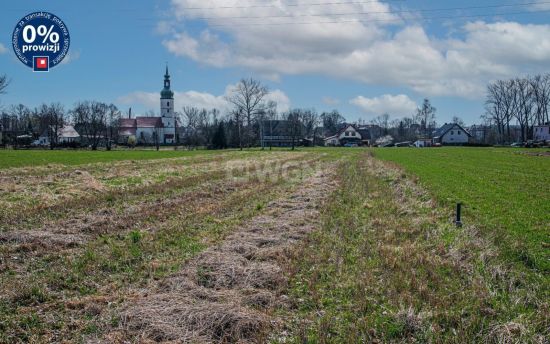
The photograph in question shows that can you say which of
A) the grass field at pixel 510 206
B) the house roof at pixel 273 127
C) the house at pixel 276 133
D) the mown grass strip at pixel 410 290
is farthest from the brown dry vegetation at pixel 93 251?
the house roof at pixel 273 127

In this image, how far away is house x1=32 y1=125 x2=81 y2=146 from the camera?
369ft

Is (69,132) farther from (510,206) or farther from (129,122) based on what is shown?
(510,206)

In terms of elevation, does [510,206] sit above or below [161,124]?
below

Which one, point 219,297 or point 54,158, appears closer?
point 219,297

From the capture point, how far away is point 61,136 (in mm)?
120625

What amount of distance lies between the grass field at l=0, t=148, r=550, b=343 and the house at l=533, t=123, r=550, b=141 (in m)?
118

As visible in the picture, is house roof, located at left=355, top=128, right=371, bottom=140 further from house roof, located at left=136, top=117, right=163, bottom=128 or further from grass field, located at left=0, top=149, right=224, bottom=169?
grass field, located at left=0, top=149, right=224, bottom=169

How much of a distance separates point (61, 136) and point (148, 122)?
106ft

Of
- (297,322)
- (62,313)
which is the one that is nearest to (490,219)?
(297,322)

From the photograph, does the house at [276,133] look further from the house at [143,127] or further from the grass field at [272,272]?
the grass field at [272,272]

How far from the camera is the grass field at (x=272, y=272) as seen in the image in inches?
229

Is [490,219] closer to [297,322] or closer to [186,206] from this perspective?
[297,322]

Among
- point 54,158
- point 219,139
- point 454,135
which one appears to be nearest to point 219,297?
point 54,158

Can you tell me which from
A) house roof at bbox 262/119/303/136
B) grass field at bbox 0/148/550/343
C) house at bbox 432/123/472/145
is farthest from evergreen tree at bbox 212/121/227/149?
grass field at bbox 0/148/550/343
